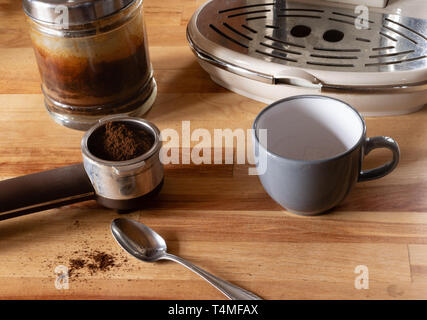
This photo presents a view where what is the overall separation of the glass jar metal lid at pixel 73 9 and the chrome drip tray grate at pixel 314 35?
15 cm

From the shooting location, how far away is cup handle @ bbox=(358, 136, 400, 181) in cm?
55

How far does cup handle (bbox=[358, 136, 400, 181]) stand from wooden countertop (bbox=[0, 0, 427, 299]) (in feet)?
0.12

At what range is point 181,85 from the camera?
0.76 meters

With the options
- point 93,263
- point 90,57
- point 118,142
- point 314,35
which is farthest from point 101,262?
point 314,35

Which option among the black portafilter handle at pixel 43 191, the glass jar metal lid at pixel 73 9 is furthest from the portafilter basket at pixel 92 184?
the glass jar metal lid at pixel 73 9

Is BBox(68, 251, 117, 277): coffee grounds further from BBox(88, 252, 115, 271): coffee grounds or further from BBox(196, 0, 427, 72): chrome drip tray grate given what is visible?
BBox(196, 0, 427, 72): chrome drip tray grate

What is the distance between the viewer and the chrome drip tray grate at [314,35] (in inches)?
26.3

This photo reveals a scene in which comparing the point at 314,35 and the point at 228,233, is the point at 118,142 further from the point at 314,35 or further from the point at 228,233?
the point at 314,35

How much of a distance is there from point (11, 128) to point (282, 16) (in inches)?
14.4

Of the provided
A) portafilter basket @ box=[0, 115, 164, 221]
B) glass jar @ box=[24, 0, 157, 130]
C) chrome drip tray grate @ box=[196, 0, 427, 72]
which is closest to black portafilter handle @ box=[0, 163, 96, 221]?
portafilter basket @ box=[0, 115, 164, 221]

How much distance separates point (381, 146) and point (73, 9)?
0.34 m

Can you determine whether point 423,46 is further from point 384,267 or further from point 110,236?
point 110,236

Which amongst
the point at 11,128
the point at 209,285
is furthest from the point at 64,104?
the point at 209,285

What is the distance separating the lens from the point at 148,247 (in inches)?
22.0
